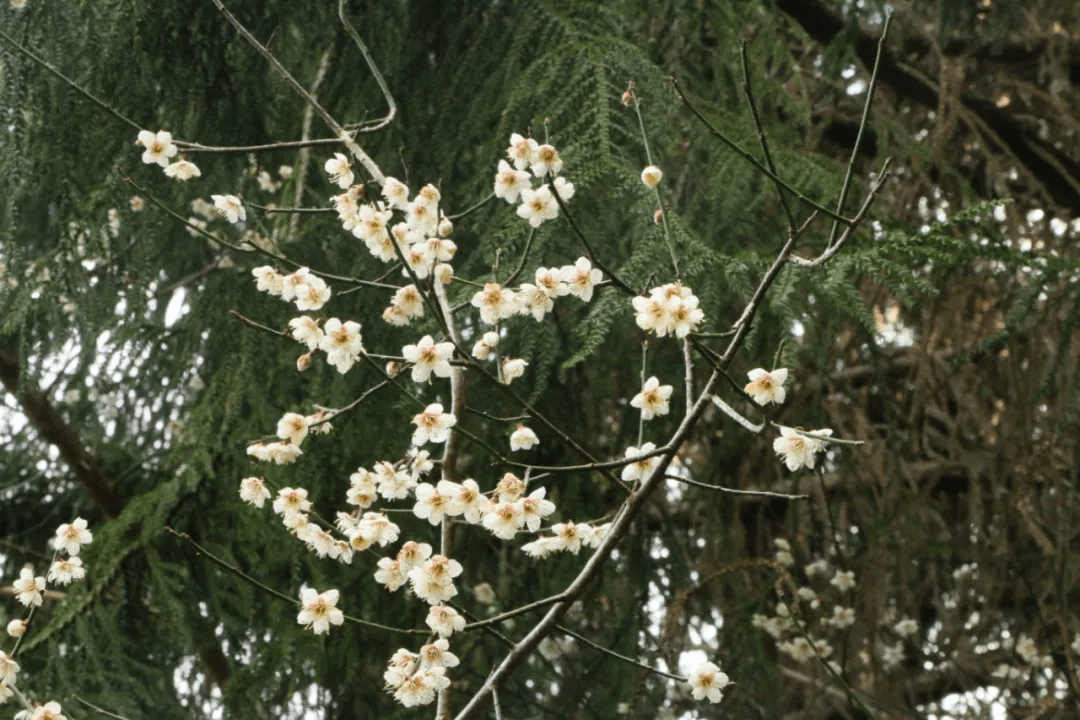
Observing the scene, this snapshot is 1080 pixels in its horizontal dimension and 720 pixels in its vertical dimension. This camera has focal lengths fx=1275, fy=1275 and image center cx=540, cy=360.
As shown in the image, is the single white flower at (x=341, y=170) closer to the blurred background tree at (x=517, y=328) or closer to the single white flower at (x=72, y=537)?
the blurred background tree at (x=517, y=328)

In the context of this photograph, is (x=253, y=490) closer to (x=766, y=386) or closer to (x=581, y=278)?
(x=581, y=278)

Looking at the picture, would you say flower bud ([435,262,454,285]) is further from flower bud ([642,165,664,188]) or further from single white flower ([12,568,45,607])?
single white flower ([12,568,45,607])

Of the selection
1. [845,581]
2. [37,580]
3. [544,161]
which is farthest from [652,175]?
[845,581]

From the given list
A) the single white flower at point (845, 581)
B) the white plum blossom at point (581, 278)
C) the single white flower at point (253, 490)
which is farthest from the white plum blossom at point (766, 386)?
the single white flower at point (845, 581)

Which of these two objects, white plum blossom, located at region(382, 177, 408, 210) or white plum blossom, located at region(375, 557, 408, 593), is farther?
white plum blossom, located at region(382, 177, 408, 210)

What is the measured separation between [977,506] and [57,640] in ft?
7.20

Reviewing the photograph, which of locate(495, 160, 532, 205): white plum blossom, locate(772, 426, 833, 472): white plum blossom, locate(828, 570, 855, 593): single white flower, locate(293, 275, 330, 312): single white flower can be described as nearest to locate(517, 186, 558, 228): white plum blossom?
locate(495, 160, 532, 205): white plum blossom

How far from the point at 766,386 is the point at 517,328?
835 mm

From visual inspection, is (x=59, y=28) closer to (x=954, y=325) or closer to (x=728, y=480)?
(x=728, y=480)

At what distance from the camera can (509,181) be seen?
1351 millimetres

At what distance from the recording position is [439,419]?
1239 mm

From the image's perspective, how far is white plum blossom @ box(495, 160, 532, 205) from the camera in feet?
4.40

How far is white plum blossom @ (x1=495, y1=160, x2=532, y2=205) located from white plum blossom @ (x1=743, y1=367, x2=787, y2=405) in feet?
1.09

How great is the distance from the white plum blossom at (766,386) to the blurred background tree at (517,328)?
30cm
